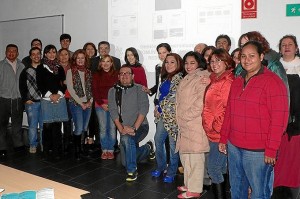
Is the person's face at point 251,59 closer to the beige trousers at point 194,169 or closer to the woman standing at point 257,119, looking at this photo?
the woman standing at point 257,119

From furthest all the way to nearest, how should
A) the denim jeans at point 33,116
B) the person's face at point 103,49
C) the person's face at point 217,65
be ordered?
the person's face at point 103,49 → the denim jeans at point 33,116 → the person's face at point 217,65

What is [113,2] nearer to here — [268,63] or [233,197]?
[268,63]

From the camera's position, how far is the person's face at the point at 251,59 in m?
2.31

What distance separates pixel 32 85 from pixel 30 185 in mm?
3027

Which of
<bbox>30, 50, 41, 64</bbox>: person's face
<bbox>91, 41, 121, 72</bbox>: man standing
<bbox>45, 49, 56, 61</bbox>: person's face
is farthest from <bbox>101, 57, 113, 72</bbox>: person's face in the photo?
<bbox>30, 50, 41, 64</bbox>: person's face

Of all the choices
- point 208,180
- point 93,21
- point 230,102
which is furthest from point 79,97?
point 230,102

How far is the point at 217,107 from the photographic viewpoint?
2789 mm

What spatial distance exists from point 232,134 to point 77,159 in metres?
2.82

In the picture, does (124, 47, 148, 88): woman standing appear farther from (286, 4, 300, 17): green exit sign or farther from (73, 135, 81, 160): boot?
(286, 4, 300, 17): green exit sign

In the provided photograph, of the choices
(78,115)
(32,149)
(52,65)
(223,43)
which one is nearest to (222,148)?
(223,43)

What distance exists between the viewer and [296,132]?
123 inches

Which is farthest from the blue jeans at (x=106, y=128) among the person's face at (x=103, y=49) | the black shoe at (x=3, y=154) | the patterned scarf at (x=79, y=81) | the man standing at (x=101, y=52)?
the black shoe at (x=3, y=154)

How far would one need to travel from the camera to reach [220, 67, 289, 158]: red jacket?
222 centimetres

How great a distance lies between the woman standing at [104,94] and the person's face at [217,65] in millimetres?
1906
